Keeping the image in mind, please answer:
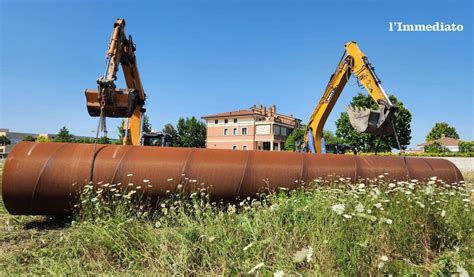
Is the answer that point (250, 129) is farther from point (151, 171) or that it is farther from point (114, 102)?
point (151, 171)

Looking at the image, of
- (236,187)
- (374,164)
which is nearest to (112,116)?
(236,187)

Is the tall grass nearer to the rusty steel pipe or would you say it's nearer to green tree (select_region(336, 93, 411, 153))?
the rusty steel pipe

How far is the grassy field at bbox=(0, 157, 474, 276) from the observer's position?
8.37 feet

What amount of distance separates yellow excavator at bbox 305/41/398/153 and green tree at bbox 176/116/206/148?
56003 mm

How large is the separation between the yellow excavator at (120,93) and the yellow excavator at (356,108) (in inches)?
242

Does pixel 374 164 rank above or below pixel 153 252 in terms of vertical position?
above

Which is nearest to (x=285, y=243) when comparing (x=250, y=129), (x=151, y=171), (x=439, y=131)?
(x=151, y=171)

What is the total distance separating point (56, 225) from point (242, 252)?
4.11 metres

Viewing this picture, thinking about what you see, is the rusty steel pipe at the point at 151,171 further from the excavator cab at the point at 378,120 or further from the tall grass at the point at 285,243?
the excavator cab at the point at 378,120

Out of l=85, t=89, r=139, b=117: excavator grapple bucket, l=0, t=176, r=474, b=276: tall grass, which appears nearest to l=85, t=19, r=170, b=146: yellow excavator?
l=85, t=89, r=139, b=117: excavator grapple bucket

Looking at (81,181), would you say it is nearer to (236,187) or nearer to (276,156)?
(236,187)

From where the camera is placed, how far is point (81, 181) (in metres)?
5.22

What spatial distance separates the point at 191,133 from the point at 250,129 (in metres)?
17.5

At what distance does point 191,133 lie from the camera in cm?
6662
